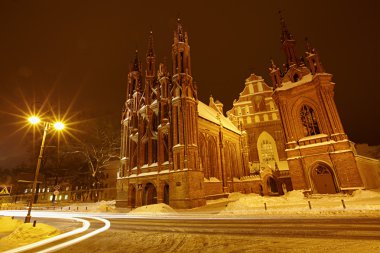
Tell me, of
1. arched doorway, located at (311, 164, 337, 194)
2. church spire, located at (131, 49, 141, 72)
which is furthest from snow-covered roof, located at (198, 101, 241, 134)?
arched doorway, located at (311, 164, 337, 194)

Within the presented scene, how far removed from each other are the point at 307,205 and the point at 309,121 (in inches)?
560

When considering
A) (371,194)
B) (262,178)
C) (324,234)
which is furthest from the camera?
(262,178)

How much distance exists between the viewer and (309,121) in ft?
90.2

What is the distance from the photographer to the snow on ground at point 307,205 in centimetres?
1321

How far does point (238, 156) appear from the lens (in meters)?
39.6

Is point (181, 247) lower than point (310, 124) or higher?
lower

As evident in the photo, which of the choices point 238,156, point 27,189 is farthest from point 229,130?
point 27,189

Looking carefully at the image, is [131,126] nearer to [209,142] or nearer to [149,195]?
[149,195]

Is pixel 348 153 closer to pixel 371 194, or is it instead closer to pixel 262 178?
pixel 371 194

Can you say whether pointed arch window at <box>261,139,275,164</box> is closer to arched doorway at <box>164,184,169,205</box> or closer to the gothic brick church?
the gothic brick church

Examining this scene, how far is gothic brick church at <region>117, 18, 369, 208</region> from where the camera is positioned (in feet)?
78.5

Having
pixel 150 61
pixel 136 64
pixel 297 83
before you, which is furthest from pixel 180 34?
pixel 297 83

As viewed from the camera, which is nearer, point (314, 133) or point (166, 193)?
point (166, 193)

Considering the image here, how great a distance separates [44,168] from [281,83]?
2026 inches
